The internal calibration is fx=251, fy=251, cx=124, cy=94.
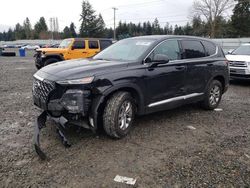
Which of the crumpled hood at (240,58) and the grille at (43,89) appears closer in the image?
the grille at (43,89)

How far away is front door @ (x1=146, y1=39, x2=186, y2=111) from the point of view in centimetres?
469

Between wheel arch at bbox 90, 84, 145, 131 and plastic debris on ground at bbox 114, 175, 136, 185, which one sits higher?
wheel arch at bbox 90, 84, 145, 131

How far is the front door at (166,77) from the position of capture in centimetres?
469

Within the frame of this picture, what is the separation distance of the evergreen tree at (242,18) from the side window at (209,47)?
58001 millimetres

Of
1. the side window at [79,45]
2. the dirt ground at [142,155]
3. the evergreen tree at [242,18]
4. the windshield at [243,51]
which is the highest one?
the evergreen tree at [242,18]

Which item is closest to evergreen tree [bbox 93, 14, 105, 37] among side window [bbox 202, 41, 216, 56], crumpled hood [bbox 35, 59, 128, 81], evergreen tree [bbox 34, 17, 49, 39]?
evergreen tree [bbox 34, 17, 49, 39]

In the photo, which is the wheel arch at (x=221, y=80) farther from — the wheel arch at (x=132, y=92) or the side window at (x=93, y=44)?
the side window at (x=93, y=44)

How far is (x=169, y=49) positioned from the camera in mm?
5191

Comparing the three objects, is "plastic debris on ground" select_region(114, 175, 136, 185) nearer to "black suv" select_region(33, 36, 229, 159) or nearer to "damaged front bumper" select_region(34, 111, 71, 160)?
"black suv" select_region(33, 36, 229, 159)

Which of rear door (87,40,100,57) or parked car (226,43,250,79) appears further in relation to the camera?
rear door (87,40,100,57)

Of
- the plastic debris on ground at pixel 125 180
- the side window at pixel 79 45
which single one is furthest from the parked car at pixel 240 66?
the plastic debris on ground at pixel 125 180

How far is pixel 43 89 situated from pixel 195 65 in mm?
3293

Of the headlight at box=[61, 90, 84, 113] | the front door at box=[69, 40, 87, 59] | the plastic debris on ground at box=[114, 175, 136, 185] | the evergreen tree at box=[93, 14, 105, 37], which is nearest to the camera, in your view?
the plastic debris on ground at box=[114, 175, 136, 185]

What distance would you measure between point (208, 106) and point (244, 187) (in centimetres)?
332
